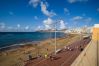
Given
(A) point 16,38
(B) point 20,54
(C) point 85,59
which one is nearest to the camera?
(C) point 85,59

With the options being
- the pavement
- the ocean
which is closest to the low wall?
the pavement

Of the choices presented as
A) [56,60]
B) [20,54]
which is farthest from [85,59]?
[20,54]

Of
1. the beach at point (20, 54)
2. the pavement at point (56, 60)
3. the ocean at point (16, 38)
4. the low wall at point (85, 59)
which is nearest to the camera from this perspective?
the low wall at point (85, 59)

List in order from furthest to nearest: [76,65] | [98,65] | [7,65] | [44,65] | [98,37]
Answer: [98,37] → [98,65] → [7,65] → [44,65] → [76,65]

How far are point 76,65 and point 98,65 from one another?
2114 cm

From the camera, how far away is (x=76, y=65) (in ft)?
31.4

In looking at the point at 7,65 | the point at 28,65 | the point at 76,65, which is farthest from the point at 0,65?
the point at 76,65

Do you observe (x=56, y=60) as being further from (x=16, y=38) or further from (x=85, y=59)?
(x=16, y=38)

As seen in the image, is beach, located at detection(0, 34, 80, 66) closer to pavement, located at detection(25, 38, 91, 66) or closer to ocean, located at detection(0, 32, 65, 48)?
pavement, located at detection(25, 38, 91, 66)

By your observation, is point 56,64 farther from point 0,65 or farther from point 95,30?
point 95,30

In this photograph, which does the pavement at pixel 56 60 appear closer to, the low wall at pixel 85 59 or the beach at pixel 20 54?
the beach at pixel 20 54

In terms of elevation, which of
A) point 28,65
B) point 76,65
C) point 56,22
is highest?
point 56,22

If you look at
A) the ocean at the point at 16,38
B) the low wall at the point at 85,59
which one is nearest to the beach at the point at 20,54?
the low wall at the point at 85,59

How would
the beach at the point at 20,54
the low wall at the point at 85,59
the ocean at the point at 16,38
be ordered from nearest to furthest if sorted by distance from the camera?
the low wall at the point at 85,59
the beach at the point at 20,54
the ocean at the point at 16,38
